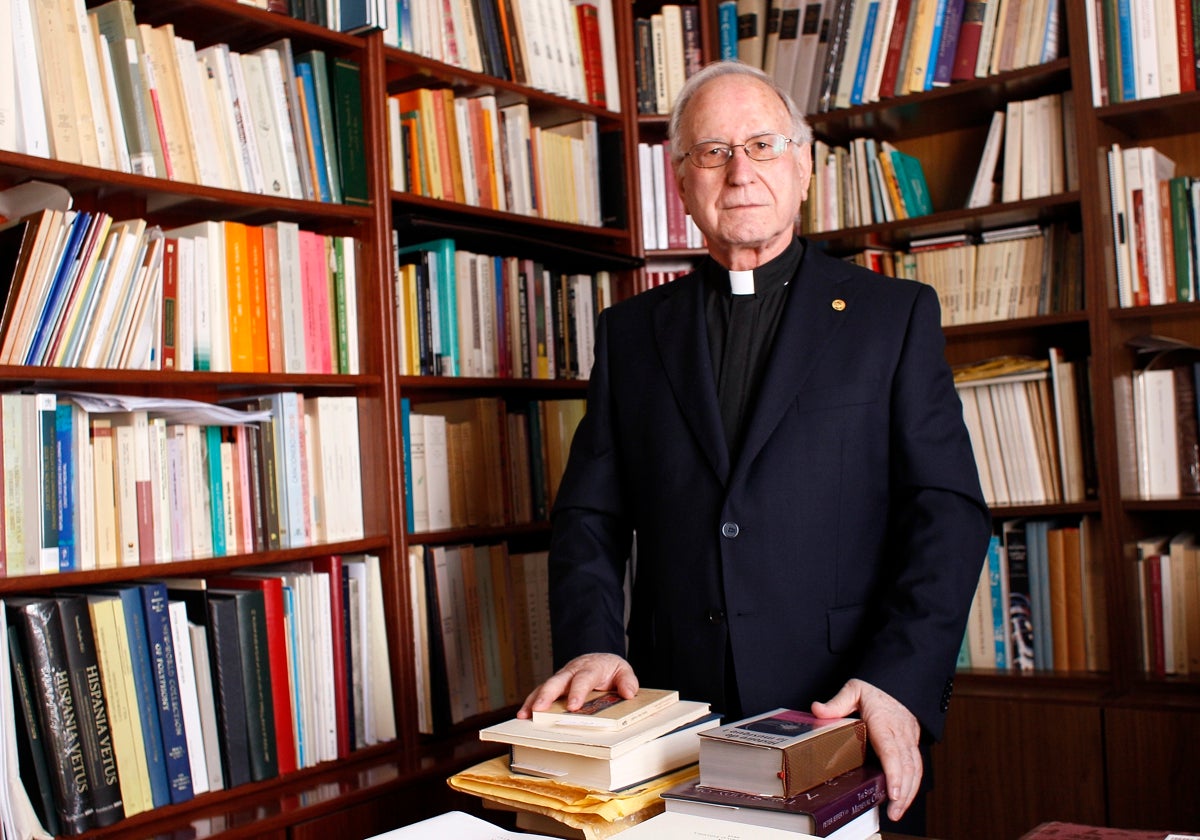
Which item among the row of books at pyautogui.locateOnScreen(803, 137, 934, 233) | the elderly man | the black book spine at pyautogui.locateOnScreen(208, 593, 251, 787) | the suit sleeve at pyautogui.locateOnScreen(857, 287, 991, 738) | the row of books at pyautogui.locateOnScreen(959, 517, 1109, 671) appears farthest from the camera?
the row of books at pyautogui.locateOnScreen(803, 137, 934, 233)

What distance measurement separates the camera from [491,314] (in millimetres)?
2836

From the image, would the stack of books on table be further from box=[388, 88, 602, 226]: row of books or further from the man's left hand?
box=[388, 88, 602, 226]: row of books

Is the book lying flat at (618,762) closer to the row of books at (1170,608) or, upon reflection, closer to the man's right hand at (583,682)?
the man's right hand at (583,682)

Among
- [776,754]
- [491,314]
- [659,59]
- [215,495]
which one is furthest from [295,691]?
[659,59]

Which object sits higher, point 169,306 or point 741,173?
point 741,173

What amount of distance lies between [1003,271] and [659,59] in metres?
1.10

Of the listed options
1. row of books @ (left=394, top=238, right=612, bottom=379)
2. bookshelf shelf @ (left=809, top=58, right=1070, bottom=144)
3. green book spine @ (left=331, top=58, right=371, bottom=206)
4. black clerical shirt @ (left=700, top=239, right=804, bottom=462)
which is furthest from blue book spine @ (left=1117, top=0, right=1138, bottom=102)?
green book spine @ (left=331, top=58, right=371, bottom=206)

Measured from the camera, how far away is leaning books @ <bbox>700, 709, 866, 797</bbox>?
1.11 m

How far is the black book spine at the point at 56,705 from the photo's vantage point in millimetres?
1887

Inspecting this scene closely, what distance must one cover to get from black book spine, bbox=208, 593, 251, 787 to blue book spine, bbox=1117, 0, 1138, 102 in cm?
228

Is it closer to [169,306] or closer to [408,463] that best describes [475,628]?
[408,463]

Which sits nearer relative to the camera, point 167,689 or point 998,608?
point 167,689

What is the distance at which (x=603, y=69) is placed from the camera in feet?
10.4

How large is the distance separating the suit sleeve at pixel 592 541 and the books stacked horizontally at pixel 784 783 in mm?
551
